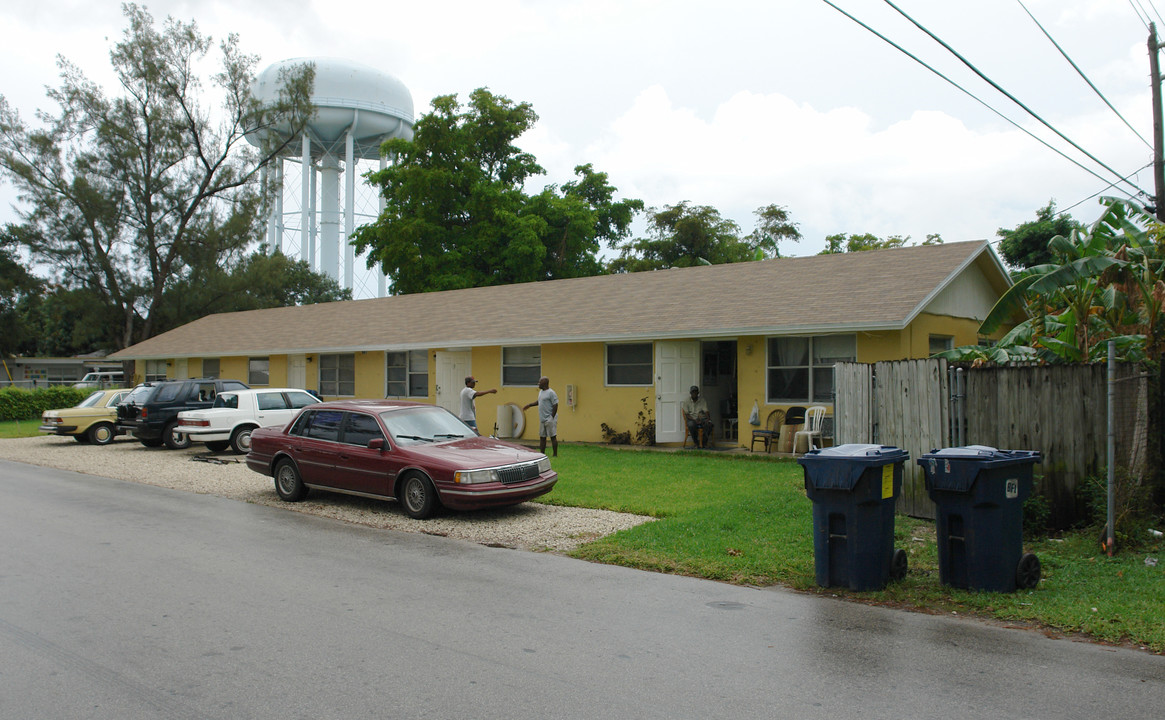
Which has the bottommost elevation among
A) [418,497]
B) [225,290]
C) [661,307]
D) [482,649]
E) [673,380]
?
[482,649]

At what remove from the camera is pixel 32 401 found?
32250 millimetres

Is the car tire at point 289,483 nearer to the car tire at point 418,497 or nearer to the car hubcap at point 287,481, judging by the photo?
the car hubcap at point 287,481

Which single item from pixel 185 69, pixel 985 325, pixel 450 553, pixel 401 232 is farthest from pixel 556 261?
pixel 450 553

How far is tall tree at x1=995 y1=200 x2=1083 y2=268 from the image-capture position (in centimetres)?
2902

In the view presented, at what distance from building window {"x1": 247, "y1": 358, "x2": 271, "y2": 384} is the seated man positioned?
55.7 feet

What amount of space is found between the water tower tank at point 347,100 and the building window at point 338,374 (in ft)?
75.3

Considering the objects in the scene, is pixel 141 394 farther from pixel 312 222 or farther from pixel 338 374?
pixel 312 222

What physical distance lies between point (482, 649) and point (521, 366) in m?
16.2

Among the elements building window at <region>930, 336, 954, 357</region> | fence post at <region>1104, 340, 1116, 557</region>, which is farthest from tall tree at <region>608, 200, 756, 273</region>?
fence post at <region>1104, 340, 1116, 557</region>

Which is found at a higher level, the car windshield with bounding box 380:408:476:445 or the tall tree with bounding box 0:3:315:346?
the tall tree with bounding box 0:3:315:346

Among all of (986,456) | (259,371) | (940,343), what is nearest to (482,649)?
(986,456)

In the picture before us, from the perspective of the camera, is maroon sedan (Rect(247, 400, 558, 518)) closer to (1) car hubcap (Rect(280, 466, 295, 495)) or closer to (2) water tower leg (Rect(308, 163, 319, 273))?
(1) car hubcap (Rect(280, 466, 295, 495))

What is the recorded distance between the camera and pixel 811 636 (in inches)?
225

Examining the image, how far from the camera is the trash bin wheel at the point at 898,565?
717cm
